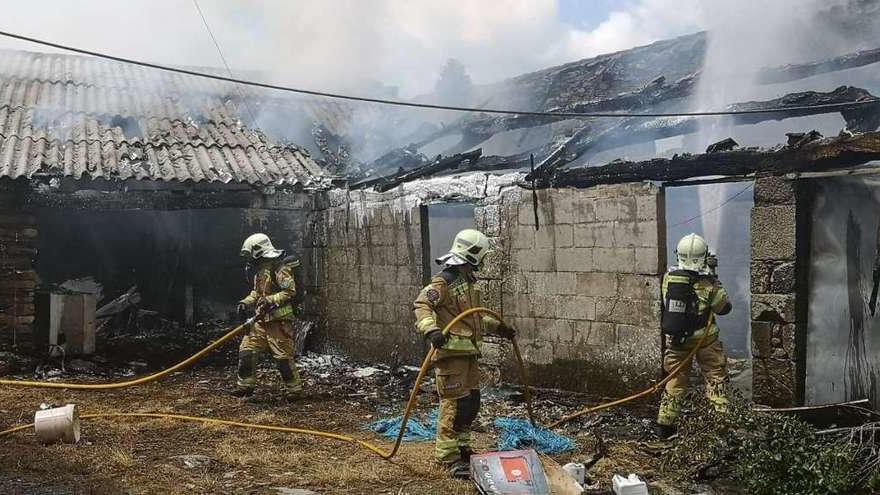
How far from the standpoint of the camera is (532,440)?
5914 millimetres

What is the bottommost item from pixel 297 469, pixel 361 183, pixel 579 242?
pixel 297 469

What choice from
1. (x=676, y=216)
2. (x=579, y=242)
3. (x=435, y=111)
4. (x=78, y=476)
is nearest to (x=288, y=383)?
(x=78, y=476)

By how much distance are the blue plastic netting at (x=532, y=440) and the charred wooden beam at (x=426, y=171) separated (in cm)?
371

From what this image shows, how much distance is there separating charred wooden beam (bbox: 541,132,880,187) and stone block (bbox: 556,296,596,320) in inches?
48.2

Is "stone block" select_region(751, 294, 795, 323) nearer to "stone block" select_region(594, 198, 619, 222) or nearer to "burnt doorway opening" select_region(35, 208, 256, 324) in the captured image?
"stone block" select_region(594, 198, 619, 222)

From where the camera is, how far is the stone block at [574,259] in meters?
7.52

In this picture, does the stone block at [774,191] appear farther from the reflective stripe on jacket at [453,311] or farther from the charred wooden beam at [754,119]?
the reflective stripe on jacket at [453,311]

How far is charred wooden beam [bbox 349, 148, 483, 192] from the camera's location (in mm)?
8820

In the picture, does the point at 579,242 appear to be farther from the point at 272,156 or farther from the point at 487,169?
the point at 272,156

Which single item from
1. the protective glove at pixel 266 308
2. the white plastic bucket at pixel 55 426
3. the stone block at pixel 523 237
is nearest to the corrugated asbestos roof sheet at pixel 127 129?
the protective glove at pixel 266 308

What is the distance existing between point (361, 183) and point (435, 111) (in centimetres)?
262

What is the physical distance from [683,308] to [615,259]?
4.95ft

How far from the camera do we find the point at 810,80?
26.9ft

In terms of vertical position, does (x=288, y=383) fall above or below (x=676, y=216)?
below
